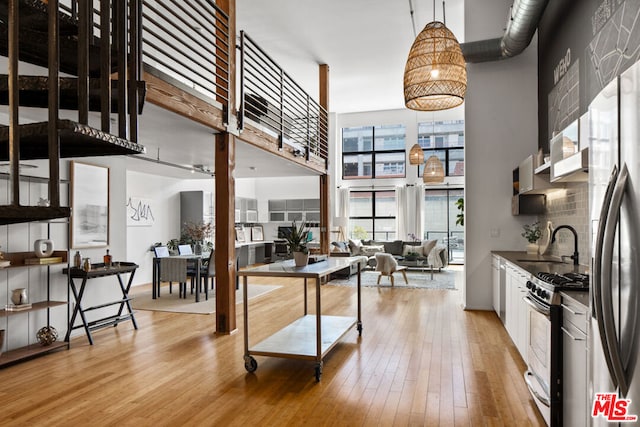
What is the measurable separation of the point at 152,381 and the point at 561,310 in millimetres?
3061

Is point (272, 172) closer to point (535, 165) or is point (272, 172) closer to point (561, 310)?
point (535, 165)

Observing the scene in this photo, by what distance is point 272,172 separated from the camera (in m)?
9.18

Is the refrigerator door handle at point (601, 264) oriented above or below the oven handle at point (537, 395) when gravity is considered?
above

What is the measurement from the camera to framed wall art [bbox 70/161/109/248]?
16.2ft

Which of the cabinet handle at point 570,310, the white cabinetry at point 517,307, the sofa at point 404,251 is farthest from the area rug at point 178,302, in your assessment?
the cabinet handle at point 570,310

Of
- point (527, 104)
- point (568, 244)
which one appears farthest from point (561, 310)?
point (527, 104)

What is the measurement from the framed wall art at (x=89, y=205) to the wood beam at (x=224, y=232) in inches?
62.0

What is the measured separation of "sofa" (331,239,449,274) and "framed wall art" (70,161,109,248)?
4.93 m

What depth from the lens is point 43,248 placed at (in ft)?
14.1

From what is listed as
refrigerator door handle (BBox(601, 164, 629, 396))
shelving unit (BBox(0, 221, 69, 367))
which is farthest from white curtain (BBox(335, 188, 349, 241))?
refrigerator door handle (BBox(601, 164, 629, 396))

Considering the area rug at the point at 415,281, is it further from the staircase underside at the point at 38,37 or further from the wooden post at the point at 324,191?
the staircase underside at the point at 38,37

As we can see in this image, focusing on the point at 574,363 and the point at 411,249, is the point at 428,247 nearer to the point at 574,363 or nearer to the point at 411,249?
the point at 411,249

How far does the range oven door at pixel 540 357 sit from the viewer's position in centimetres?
252

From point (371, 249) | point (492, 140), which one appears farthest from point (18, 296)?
point (371, 249)
